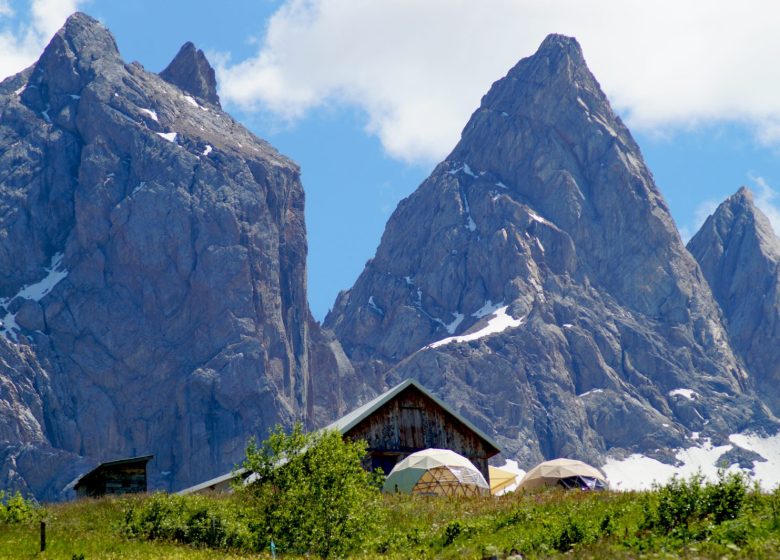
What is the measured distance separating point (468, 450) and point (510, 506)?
2754cm

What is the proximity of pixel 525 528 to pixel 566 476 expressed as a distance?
39.1 metres

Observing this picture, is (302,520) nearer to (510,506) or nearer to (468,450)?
(510,506)

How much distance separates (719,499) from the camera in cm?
2375

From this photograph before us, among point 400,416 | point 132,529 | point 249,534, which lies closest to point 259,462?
point 249,534

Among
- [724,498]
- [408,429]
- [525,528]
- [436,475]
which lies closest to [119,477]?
[408,429]

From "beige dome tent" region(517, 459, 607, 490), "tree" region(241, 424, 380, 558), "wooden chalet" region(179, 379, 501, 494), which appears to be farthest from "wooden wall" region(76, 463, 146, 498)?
"tree" region(241, 424, 380, 558)

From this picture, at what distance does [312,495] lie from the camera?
2902 cm

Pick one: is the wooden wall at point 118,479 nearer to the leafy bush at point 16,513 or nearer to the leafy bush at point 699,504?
the leafy bush at point 16,513

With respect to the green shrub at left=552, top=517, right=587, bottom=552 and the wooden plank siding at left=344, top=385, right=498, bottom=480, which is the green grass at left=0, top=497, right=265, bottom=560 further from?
the wooden plank siding at left=344, top=385, right=498, bottom=480

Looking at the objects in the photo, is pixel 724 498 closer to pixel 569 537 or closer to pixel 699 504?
pixel 699 504

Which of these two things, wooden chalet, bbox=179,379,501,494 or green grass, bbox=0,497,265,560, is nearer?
green grass, bbox=0,497,265,560

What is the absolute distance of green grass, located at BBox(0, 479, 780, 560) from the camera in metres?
21.1

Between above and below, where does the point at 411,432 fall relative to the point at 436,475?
above

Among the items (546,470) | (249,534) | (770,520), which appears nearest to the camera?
(770,520)
